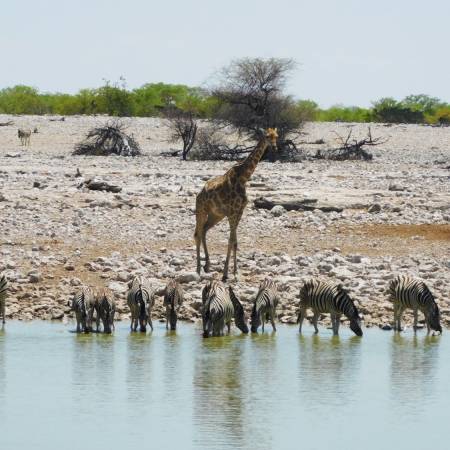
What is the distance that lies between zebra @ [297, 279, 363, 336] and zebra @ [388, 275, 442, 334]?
59cm

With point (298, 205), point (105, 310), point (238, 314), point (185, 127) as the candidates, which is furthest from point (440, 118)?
point (105, 310)

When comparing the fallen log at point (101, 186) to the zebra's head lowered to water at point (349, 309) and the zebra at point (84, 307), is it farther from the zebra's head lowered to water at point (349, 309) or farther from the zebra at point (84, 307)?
the zebra's head lowered to water at point (349, 309)

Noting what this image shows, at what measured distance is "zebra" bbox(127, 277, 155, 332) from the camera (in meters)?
15.6

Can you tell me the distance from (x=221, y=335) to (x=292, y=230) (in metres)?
7.09

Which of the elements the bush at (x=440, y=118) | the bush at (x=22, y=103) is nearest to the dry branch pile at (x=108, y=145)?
the bush at (x=22, y=103)

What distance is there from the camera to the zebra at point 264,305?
15756 mm

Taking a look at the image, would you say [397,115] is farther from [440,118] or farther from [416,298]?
[416,298]

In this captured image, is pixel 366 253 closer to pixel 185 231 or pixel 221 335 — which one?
pixel 185 231

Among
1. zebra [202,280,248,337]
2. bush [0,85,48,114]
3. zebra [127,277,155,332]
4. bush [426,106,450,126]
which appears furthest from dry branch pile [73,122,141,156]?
bush [426,106,450,126]

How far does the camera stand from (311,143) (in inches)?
1818

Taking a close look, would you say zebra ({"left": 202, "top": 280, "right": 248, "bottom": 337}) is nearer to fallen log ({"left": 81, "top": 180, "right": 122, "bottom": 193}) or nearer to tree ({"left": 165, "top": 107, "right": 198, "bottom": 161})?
fallen log ({"left": 81, "top": 180, "right": 122, "bottom": 193})

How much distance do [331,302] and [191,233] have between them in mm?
6632

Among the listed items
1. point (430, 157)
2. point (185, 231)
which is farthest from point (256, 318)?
point (430, 157)

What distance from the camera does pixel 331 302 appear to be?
1559cm
